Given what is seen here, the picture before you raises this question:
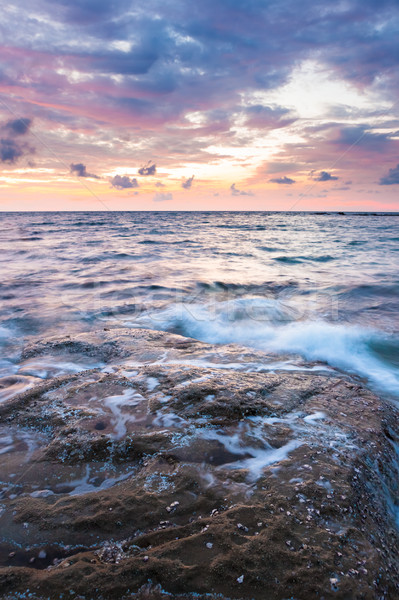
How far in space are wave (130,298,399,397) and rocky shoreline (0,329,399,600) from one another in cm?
123

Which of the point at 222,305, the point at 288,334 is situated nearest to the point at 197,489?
the point at 288,334

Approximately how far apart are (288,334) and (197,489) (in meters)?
4.11

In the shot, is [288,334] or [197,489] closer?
[197,489]

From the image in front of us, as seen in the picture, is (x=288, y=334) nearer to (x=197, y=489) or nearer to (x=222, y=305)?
(x=222, y=305)

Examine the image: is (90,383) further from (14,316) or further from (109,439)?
(14,316)

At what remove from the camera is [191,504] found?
2.16 meters

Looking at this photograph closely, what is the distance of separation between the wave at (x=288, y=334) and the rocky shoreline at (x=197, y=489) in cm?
123

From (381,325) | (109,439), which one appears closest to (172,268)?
(381,325)

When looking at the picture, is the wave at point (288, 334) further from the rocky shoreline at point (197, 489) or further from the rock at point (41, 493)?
the rock at point (41, 493)

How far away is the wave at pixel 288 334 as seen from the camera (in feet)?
16.2

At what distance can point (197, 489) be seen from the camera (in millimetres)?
2283

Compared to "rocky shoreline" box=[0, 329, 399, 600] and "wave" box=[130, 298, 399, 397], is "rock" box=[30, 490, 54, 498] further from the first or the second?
"wave" box=[130, 298, 399, 397]

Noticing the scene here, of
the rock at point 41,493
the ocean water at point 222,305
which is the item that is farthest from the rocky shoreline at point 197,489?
the ocean water at point 222,305

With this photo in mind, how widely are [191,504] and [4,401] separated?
2474 mm
